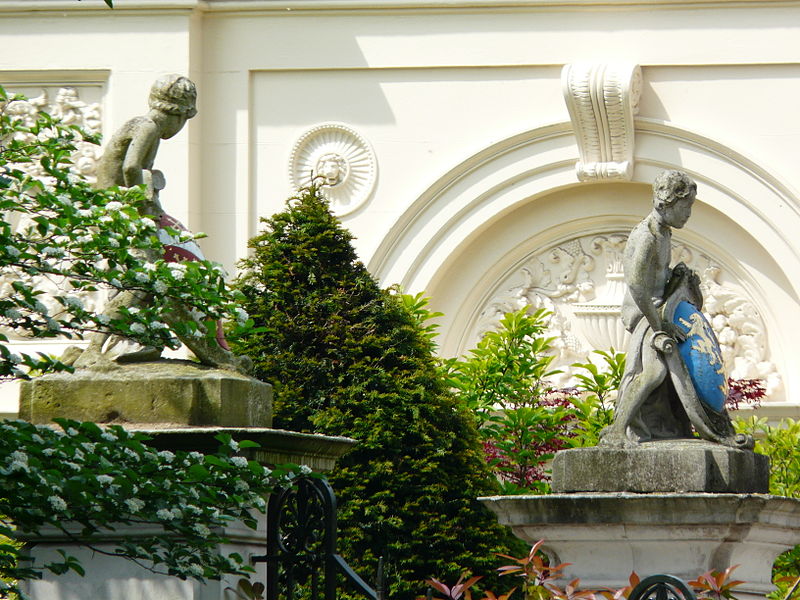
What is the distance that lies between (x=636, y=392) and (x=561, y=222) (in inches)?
247

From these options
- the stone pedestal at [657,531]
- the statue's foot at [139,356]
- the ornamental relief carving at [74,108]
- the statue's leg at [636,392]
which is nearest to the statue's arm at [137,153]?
the statue's foot at [139,356]

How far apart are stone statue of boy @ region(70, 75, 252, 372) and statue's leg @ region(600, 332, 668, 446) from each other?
6.97 feet

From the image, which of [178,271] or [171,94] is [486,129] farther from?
[178,271]

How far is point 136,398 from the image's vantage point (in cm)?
620

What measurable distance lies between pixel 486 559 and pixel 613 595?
294 centimetres

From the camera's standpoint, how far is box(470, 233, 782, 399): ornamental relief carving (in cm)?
1394

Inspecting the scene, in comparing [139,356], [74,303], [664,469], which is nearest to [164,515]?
[74,303]

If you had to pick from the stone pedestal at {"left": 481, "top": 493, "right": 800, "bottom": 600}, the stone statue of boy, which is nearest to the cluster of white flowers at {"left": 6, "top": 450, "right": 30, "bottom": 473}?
the stone statue of boy

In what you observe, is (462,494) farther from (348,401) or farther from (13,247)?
(13,247)

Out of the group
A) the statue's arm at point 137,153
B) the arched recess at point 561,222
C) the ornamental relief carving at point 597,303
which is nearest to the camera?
the statue's arm at point 137,153

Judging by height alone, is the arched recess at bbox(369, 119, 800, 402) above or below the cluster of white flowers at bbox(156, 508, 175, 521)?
above

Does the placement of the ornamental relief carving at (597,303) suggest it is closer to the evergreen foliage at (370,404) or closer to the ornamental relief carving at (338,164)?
the ornamental relief carving at (338,164)

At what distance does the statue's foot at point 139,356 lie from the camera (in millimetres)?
6402

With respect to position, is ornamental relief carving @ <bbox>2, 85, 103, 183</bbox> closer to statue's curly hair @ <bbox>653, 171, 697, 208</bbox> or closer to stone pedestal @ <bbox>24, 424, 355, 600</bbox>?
statue's curly hair @ <bbox>653, 171, 697, 208</bbox>
